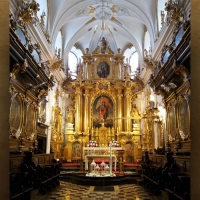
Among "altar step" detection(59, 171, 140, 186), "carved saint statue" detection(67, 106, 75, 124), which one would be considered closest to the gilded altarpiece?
"carved saint statue" detection(67, 106, 75, 124)

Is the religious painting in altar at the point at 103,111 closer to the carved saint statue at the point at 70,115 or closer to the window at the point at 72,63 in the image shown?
the carved saint statue at the point at 70,115

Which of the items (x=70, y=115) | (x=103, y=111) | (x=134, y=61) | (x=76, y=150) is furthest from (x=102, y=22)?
(x=76, y=150)

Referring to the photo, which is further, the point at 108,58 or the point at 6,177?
the point at 108,58

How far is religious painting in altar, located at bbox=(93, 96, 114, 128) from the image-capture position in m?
16.6

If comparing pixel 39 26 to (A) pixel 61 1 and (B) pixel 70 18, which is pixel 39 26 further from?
(B) pixel 70 18

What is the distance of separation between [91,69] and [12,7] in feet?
29.7

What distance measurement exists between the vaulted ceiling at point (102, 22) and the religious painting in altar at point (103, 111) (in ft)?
11.7

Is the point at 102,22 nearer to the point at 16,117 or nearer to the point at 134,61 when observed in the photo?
the point at 134,61

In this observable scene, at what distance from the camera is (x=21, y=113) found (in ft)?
27.7

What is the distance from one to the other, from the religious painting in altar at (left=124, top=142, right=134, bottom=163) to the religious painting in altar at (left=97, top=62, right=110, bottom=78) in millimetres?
4702

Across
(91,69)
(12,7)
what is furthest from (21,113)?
(91,69)

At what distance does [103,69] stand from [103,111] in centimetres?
280

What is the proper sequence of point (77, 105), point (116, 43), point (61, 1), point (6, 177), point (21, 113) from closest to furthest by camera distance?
point (6, 177), point (21, 113), point (61, 1), point (77, 105), point (116, 43)

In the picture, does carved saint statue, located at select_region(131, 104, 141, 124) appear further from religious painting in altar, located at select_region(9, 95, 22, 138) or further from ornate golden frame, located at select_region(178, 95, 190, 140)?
religious painting in altar, located at select_region(9, 95, 22, 138)
